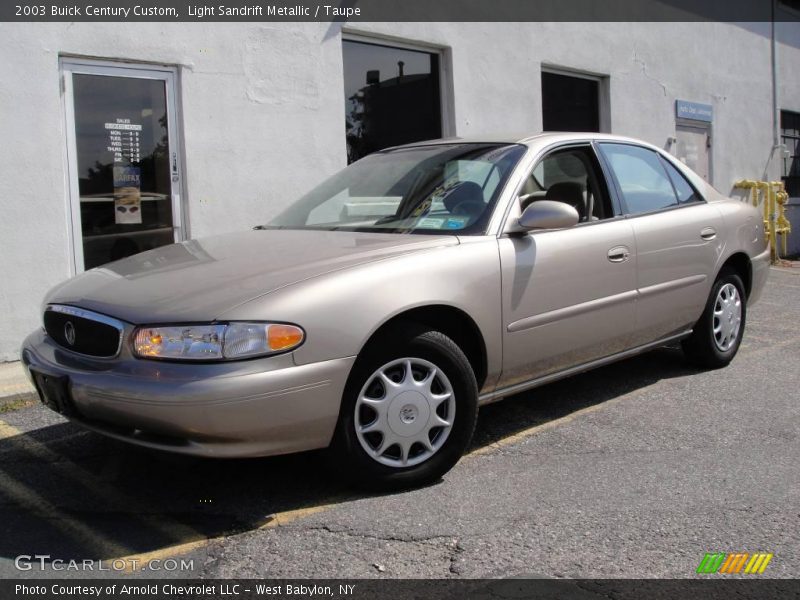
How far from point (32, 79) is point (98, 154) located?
79 centimetres

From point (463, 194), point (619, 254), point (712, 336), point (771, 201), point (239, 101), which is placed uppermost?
point (239, 101)

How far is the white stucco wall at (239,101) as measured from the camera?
626cm

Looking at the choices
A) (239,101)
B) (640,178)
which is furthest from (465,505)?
(239,101)

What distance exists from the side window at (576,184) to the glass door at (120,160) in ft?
12.3

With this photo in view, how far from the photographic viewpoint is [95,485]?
3684 millimetres

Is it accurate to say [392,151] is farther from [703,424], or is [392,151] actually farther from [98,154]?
[98,154]

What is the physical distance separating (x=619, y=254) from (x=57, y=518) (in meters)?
3.01

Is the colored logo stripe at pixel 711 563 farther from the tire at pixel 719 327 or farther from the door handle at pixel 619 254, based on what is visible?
the tire at pixel 719 327

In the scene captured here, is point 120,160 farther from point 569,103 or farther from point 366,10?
point 569,103

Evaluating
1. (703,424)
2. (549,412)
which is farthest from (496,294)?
(703,424)

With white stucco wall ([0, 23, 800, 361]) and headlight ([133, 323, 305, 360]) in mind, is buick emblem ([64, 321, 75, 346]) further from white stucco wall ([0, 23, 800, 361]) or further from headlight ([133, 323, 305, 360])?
white stucco wall ([0, 23, 800, 361])

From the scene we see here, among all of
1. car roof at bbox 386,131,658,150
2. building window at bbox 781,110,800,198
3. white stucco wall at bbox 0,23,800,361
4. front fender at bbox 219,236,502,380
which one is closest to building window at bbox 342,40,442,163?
white stucco wall at bbox 0,23,800,361

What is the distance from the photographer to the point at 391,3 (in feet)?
28.2

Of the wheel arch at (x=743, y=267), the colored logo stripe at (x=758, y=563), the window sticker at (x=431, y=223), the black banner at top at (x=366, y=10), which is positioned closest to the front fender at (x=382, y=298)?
the window sticker at (x=431, y=223)
